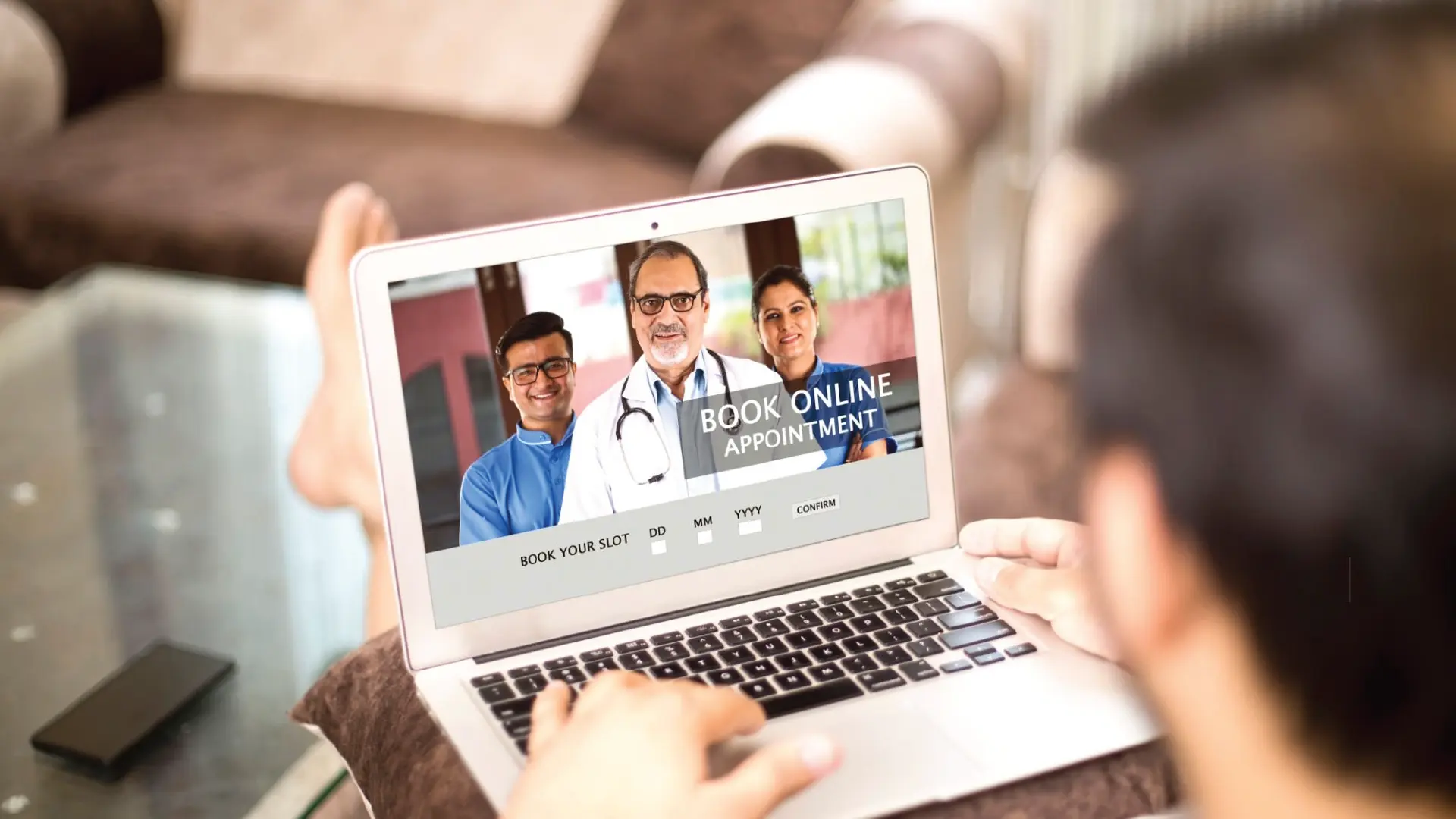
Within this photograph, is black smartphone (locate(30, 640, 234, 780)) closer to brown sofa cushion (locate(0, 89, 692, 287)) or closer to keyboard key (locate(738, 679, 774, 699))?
keyboard key (locate(738, 679, 774, 699))

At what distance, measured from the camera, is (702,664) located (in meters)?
0.78

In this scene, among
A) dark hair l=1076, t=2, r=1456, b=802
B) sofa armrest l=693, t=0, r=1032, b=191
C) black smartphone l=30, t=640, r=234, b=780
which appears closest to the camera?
dark hair l=1076, t=2, r=1456, b=802

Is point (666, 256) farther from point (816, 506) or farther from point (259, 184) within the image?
point (259, 184)

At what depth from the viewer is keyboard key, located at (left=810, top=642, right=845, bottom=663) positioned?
78cm

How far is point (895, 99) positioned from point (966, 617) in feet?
3.51

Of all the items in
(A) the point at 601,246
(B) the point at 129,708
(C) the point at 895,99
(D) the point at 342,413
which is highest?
(C) the point at 895,99

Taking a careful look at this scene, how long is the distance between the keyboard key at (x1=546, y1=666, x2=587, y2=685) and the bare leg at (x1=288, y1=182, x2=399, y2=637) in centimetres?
35

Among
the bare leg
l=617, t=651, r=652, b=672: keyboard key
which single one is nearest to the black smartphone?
the bare leg

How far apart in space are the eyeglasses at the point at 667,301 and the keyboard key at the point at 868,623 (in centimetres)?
24

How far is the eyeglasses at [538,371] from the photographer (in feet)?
2.64

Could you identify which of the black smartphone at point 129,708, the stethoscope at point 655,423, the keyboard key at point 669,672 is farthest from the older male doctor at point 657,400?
the black smartphone at point 129,708

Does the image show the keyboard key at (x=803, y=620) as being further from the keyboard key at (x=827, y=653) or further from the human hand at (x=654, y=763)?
the human hand at (x=654, y=763)

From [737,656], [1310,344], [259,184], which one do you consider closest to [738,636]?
[737,656]

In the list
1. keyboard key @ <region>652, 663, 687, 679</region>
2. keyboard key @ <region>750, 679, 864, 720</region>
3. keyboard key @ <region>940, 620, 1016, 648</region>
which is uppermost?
keyboard key @ <region>652, 663, 687, 679</region>
